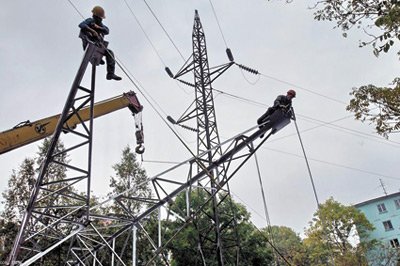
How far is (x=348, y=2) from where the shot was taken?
4418 millimetres

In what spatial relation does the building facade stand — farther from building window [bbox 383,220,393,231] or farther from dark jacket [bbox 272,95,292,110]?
dark jacket [bbox 272,95,292,110]

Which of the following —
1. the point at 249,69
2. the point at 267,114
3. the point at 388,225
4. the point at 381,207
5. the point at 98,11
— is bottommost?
the point at 388,225

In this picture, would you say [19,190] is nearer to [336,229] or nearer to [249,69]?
[249,69]

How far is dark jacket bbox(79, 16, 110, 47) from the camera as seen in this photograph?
491cm

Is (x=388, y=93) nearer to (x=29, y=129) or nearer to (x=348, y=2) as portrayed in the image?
(x=348, y=2)

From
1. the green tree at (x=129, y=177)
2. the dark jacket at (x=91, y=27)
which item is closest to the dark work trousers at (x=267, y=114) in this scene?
the dark jacket at (x=91, y=27)

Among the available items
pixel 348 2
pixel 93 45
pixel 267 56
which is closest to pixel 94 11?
pixel 93 45

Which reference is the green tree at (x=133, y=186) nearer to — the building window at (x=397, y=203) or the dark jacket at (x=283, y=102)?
the dark jacket at (x=283, y=102)

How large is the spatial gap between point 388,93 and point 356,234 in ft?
68.1

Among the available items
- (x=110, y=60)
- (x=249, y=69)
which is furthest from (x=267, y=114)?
(x=249, y=69)

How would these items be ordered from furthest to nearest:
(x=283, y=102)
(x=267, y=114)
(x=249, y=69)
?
1. (x=249, y=69)
2. (x=267, y=114)
3. (x=283, y=102)

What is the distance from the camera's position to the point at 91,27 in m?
4.98

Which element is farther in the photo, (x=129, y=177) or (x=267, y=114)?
(x=129, y=177)

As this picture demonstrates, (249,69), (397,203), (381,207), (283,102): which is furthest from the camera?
(381,207)
